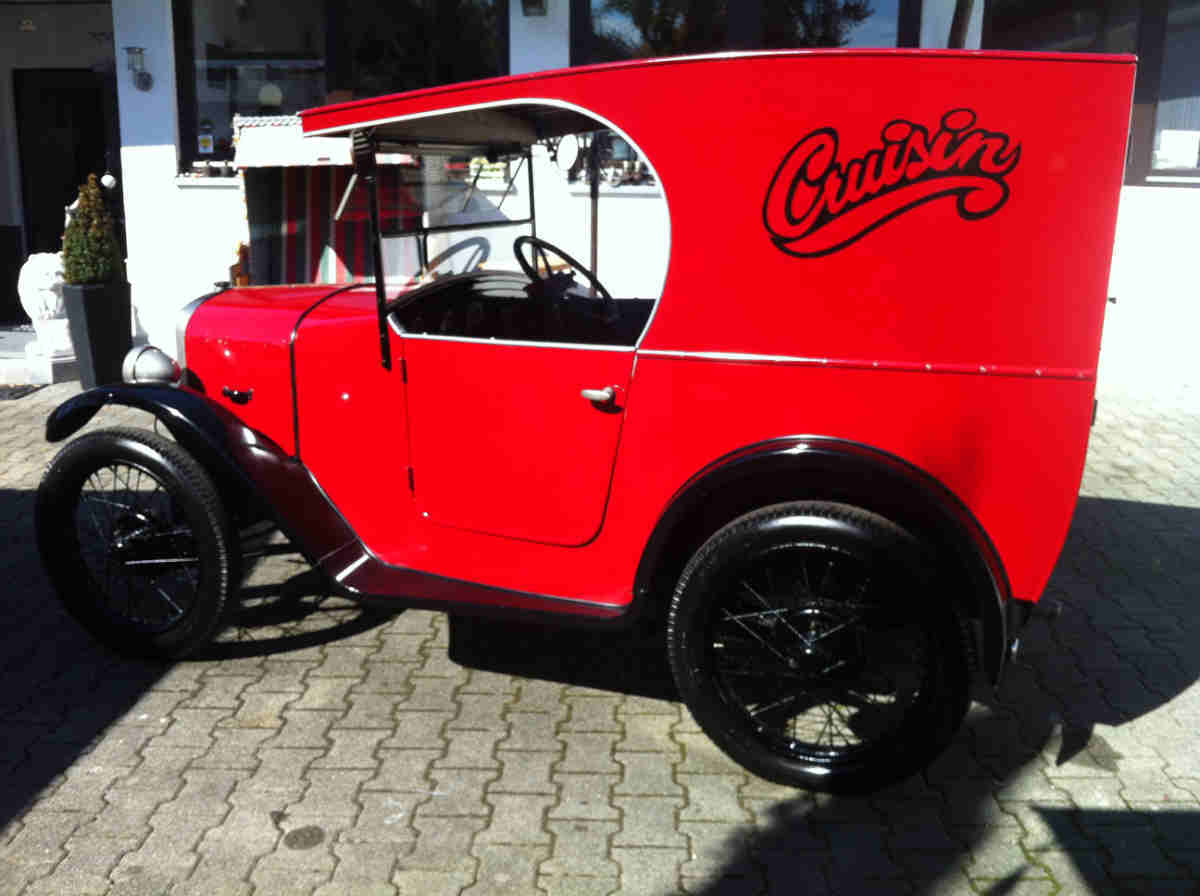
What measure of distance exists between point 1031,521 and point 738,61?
4.72 ft

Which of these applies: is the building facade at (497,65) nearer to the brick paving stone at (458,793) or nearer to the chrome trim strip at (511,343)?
the chrome trim strip at (511,343)

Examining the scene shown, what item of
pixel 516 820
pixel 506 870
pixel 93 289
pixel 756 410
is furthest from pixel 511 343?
pixel 93 289

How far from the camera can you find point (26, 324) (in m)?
10.6

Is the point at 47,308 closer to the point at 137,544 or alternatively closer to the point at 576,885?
the point at 137,544

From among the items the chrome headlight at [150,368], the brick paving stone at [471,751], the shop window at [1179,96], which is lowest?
the brick paving stone at [471,751]

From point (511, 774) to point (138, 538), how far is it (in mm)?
1574

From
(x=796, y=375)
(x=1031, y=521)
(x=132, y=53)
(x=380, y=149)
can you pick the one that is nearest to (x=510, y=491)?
(x=796, y=375)

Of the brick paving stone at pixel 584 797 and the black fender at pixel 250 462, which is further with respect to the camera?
the black fender at pixel 250 462

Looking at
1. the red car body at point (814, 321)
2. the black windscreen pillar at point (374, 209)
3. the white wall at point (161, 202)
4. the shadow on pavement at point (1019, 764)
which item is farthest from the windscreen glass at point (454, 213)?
the white wall at point (161, 202)

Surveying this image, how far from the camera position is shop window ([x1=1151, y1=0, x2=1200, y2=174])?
9.14 m

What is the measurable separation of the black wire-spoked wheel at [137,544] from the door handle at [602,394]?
146 cm

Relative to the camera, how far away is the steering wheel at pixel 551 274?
403 centimetres

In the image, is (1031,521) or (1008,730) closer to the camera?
(1031,521)

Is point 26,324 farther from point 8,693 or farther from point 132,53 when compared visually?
point 8,693
